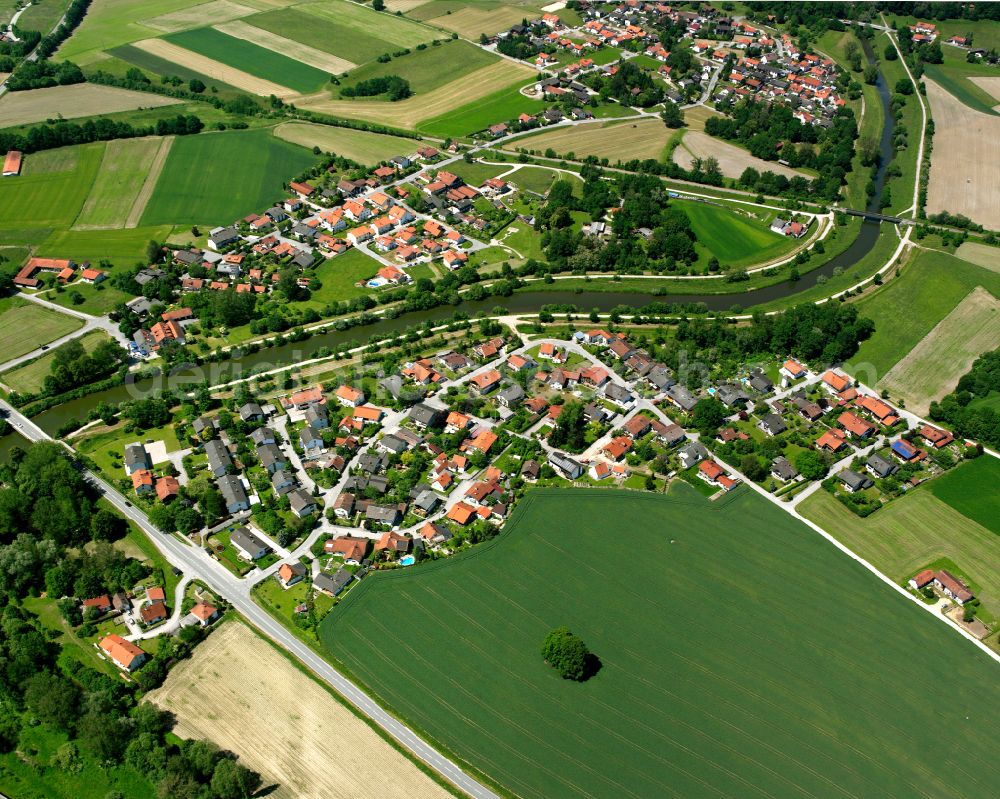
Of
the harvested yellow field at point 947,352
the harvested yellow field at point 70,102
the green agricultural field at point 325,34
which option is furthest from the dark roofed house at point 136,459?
the green agricultural field at point 325,34

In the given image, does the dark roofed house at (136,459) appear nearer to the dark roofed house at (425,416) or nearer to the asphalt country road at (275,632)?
the asphalt country road at (275,632)

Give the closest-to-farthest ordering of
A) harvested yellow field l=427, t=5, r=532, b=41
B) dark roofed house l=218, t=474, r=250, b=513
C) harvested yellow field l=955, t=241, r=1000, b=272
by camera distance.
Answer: dark roofed house l=218, t=474, r=250, b=513 → harvested yellow field l=955, t=241, r=1000, b=272 → harvested yellow field l=427, t=5, r=532, b=41

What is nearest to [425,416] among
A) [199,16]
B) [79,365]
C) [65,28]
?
[79,365]

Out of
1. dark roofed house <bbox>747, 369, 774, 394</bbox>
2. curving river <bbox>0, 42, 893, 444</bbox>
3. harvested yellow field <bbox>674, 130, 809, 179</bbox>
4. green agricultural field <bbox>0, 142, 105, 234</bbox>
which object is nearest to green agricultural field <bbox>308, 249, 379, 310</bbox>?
curving river <bbox>0, 42, 893, 444</bbox>

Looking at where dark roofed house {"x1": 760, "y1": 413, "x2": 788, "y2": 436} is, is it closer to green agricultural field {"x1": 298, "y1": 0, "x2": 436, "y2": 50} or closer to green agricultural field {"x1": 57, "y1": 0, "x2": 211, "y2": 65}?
green agricultural field {"x1": 298, "y1": 0, "x2": 436, "y2": 50}

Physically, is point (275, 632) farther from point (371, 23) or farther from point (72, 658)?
point (371, 23)

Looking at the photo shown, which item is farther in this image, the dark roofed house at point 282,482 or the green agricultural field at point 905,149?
the green agricultural field at point 905,149

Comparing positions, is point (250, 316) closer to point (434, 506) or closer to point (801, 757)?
point (434, 506)
